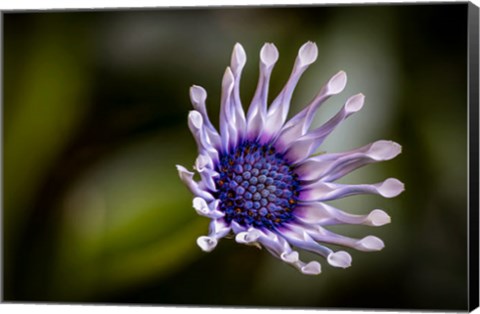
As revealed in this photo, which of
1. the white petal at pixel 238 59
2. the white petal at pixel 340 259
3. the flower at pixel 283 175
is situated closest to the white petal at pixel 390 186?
the flower at pixel 283 175

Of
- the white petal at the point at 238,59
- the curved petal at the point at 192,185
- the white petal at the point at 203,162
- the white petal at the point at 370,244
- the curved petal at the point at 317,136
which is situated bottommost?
the white petal at the point at 370,244

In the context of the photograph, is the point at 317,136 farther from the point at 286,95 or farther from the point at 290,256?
the point at 290,256

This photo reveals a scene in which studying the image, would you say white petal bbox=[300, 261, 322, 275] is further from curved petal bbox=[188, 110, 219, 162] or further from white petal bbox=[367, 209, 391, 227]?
curved petal bbox=[188, 110, 219, 162]

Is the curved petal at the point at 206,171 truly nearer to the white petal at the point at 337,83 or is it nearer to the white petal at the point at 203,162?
the white petal at the point at 203,162

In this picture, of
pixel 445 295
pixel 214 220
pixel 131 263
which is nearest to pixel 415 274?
pixel 445 295

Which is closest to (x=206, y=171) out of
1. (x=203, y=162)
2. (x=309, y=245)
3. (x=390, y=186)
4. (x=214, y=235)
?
(x=203, y=162)

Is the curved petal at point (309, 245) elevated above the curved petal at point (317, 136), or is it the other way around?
the curved petal at point (317, 136)

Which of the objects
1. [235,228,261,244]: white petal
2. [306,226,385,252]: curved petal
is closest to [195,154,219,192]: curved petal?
[235,228,261,244]: white petal
